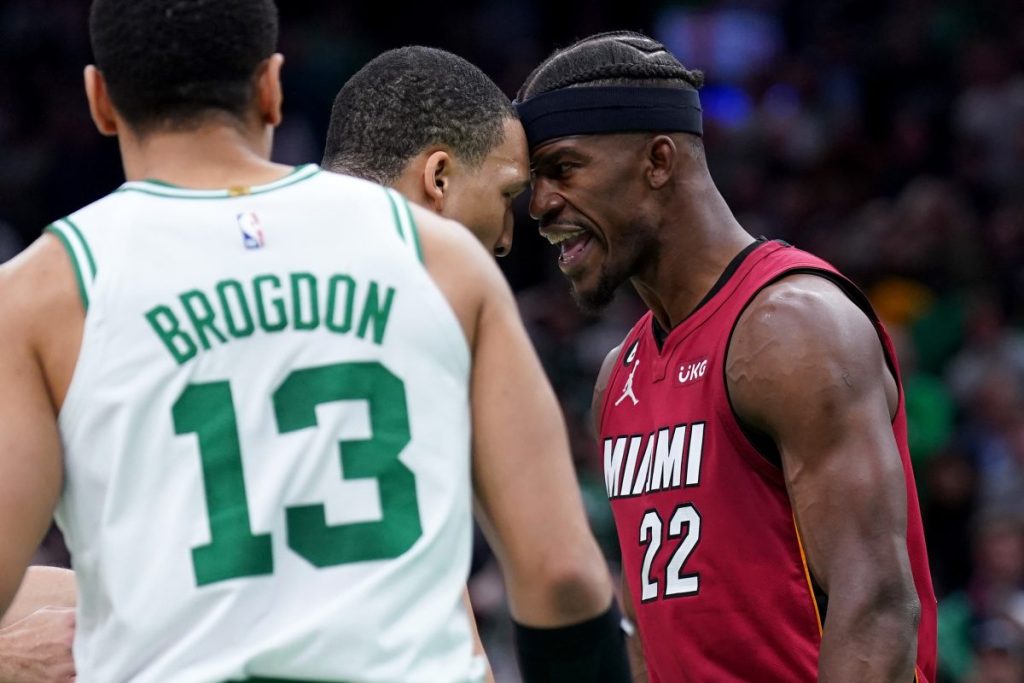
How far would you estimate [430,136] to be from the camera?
3.64 metres

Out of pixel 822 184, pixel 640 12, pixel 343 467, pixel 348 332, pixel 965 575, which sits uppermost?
pixel 348 332

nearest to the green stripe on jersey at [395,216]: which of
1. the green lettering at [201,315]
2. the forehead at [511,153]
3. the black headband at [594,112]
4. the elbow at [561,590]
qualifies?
the green lettering at [201,315]

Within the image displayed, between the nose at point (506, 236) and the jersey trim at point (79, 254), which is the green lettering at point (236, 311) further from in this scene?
the nose at point (506, 236)

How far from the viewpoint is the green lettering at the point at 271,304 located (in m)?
2.49

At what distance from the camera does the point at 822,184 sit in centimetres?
1192

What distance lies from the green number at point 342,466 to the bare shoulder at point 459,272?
6.9 inches

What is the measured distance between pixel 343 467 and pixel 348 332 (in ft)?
0.70

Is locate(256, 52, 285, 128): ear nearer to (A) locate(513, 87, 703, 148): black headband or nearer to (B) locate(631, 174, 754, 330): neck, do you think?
(A) locate(513, 87, 703, 148): black headband

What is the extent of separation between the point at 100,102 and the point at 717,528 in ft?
6.00

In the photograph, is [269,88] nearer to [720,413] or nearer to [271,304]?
[271,304]

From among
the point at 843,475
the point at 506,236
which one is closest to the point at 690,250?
the point at 506,236

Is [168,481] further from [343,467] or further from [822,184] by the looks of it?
[822,184]

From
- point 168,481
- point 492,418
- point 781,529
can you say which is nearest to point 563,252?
point 781,529

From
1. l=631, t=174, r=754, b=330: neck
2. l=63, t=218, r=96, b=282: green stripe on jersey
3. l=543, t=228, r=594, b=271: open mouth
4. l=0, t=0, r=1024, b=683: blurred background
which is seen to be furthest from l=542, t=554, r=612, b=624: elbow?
l=0, t=0, r=1024, b=683: blurred background
